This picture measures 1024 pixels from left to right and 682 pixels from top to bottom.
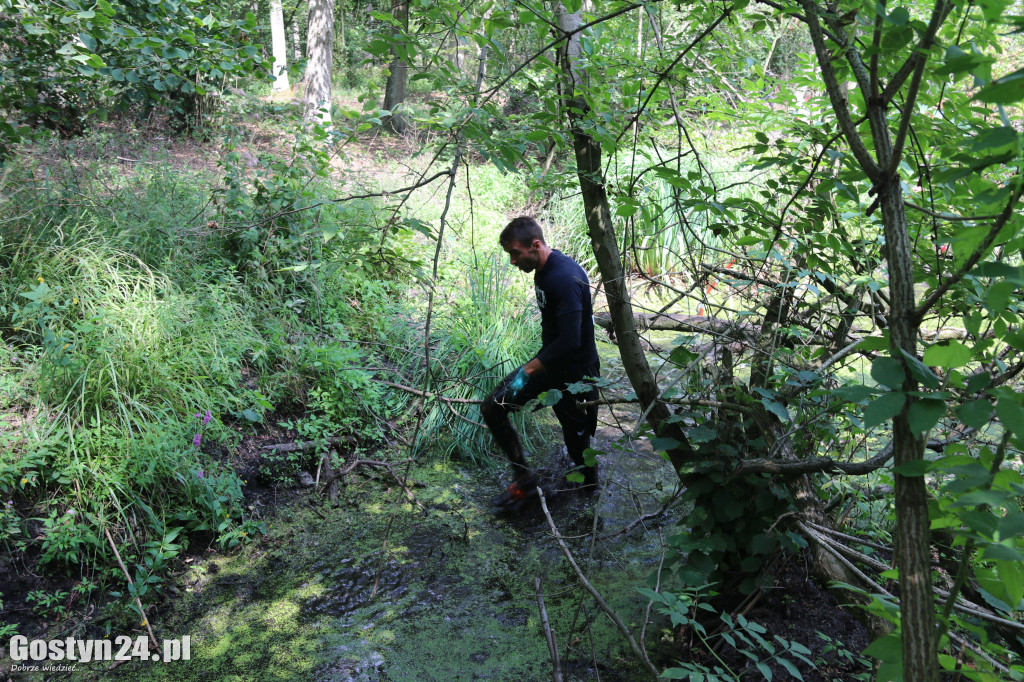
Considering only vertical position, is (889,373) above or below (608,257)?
below

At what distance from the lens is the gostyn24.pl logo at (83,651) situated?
2604mm

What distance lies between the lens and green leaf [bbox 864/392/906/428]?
0.95 metres

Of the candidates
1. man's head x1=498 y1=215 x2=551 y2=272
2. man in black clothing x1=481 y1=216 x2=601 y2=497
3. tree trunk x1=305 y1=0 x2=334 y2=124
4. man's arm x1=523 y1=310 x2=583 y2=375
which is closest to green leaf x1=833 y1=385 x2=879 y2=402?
man in black clothing x1=481 y1=216 x2=601 y2=497

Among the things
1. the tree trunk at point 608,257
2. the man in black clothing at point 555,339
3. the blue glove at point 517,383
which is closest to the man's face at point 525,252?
the man in black clothing at point 555,339

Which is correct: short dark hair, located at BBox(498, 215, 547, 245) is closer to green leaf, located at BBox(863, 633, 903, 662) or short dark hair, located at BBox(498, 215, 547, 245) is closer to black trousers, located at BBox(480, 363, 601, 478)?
black trousers, located at BBox(480, 363, 601, 478)

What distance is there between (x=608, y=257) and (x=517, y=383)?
4.84 ft

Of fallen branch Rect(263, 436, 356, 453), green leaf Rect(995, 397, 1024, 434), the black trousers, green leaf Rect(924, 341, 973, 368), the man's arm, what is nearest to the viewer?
green leaf Rect(995, 397, 1024, 434)

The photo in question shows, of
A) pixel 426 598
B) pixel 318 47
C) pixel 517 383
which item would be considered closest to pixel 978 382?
pixel 426 598

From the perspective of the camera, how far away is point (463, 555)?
3.54m

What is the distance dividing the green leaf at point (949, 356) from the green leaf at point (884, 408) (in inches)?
3.2

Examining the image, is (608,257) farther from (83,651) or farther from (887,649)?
(83,651)

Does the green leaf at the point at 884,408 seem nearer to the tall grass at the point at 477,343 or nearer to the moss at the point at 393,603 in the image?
the moss at the point at 393,603

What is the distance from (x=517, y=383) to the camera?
3.98m

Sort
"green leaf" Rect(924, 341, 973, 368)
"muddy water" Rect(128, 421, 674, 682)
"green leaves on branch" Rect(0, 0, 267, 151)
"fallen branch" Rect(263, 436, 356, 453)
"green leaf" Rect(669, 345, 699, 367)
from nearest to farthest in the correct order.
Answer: "green leaf" Rect(924, 341, 973, 368) → "green leaf" Rect(669, 345, 699, 367) → "muddy water" Rect(128, 421, 674, 682) → "green leaves on branch" Rect(0, 0, 267, 151) → "fallen branch" Rect(263, 436, 356, 453)
